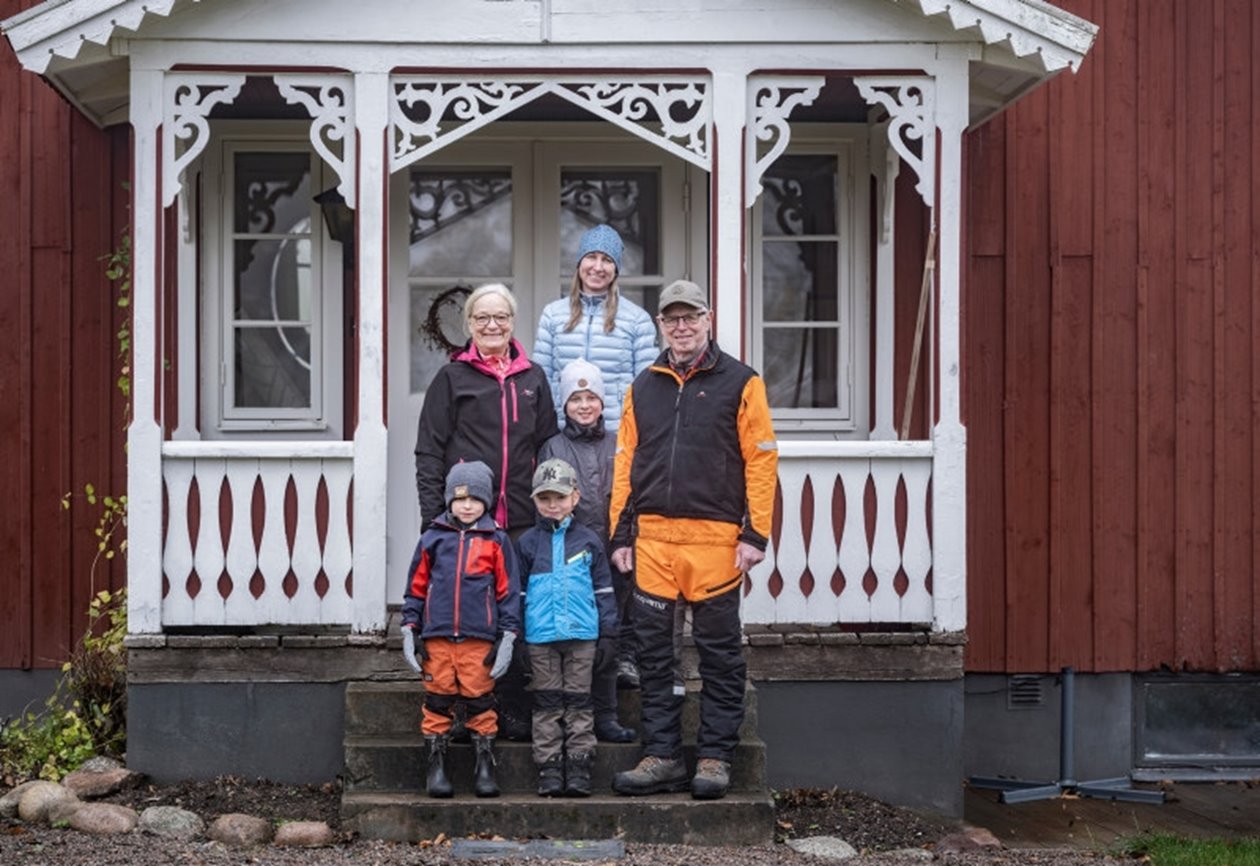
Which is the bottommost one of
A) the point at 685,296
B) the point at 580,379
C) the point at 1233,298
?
the point at 580,379

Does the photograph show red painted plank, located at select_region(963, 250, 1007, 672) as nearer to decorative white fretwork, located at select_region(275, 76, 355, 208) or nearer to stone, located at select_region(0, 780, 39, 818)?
decorative white fretwork, located at select_region(275, 76, 355, 208)

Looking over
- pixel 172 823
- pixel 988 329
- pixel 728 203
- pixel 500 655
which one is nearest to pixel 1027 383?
pixel 988 329

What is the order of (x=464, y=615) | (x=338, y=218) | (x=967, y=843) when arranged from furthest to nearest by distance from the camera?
(x=338, y=218), (x=967, y=843), (x=464, y=615)

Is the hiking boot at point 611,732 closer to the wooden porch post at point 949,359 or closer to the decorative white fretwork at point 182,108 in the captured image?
the wooden porch post at point 949,359

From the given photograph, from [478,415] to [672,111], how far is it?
7.56 feet

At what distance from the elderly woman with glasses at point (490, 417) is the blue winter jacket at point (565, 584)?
283mm

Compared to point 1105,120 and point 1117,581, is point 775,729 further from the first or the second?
point 1105,120

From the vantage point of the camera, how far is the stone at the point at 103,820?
741 centimetres

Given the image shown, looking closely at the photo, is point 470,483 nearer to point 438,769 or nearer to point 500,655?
point 500,655

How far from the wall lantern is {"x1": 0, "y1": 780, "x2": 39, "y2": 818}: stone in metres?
3.16

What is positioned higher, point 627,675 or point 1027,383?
point 1027,383

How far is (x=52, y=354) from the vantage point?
9.46m

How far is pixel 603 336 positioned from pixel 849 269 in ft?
7.45

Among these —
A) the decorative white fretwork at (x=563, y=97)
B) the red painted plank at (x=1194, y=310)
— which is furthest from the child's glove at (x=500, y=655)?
the red painted plank at (x=1194, y=310)
